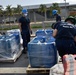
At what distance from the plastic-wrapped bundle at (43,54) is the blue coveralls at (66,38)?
0.70 metres

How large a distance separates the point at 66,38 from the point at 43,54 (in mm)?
977

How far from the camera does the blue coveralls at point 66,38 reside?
5.12 metres

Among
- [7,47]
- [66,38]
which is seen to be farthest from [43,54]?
[7,47]

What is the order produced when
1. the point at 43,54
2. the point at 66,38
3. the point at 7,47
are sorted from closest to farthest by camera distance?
the point at 66,38 → the point at 43,54 → the point at 7,47

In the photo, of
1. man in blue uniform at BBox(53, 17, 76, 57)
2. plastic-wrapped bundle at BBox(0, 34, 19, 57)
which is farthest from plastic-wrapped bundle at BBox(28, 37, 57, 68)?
plastic-wrapped bundle at BBox(0, 34, 19, 57)

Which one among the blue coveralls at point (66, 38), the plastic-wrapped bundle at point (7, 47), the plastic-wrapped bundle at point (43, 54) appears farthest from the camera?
the plastic-wrapped bundle at point (7, 47)

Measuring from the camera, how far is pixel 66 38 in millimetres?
5145

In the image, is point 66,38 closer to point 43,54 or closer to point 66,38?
point 66,38

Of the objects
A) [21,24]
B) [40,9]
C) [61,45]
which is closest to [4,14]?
[40,9]

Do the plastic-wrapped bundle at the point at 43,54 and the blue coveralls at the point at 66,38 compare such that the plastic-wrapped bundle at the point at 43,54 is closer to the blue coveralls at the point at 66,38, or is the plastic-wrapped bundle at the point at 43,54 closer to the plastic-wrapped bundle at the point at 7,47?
the blue coveralls at the point at 66,38

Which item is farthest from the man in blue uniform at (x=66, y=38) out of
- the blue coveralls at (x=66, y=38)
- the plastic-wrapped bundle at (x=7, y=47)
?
the plastic-wrapped bundle at (x=7, y=47)

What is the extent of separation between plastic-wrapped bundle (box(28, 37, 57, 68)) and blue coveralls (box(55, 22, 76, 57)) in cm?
70

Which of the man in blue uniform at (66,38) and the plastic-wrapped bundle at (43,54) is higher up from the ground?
the man in blue uniform at (66,38)

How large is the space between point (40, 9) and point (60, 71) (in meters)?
44.4
